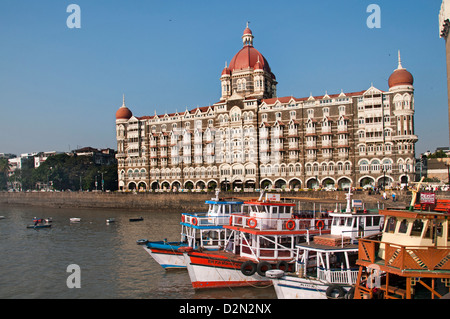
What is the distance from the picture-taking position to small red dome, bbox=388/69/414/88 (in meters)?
71.8

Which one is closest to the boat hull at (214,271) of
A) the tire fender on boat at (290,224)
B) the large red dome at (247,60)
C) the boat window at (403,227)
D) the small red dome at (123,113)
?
the tire fender on boat at (290,224)

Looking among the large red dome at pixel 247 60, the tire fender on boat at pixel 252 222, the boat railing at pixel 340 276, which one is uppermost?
the large red dome at pixel 247 60

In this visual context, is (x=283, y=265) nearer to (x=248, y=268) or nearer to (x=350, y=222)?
(x=248, y=268)

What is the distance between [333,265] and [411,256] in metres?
10.1

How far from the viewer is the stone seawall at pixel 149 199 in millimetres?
64938

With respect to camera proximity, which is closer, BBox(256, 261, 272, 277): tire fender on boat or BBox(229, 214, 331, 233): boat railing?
BBox(256, 261, 272, 277): tire fender on boat

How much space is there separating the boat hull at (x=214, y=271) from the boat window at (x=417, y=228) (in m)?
11.1

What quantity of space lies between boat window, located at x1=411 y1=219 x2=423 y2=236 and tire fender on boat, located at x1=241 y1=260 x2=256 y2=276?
1112 centimetres

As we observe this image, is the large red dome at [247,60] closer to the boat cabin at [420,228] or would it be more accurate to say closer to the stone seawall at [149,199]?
the stone seawall at [149,199]

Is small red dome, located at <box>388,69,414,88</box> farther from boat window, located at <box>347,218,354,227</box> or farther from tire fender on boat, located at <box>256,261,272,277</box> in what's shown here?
tire fender on boat, located at <box>256,261,272,277</box>

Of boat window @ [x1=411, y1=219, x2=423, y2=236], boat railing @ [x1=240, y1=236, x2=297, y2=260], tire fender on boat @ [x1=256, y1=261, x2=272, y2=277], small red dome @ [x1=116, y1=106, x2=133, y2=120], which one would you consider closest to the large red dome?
small red dome @ [x1=116, y1=106, x2=133, y2=120]

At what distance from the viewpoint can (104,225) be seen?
58.8 metres

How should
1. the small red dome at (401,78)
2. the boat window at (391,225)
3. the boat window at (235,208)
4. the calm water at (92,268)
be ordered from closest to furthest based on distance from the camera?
the boat window at (391,225) → the calm water at (92,268) → the boat window at (235,208) → the small red dome at (401,78)

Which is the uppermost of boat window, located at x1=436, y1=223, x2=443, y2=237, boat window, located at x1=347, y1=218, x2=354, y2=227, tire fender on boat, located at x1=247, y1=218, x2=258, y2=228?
boat window, located at x1=436, y1=223, x2=443, y2=237
